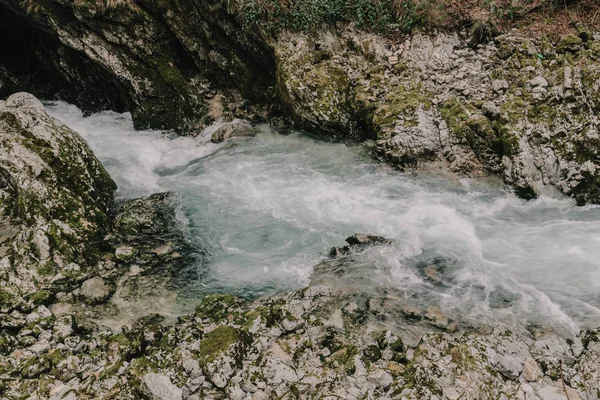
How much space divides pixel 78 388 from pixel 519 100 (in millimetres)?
9133

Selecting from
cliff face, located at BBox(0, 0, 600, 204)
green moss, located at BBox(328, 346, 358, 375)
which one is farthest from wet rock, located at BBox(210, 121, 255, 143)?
green moss, located at BBox(328, 346, 358, 375)

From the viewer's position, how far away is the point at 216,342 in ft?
→ 16.9

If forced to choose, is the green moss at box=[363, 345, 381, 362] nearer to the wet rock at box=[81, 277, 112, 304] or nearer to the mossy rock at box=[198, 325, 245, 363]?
the mossy rock at box=[198, 325, 245, 363]

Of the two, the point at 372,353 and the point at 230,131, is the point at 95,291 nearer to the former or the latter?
the point at 372,353

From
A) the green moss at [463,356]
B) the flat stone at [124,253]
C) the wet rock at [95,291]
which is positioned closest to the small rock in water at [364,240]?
the green moss at [463,356]

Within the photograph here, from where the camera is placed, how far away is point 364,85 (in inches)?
416

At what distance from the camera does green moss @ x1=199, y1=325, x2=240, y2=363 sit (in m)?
5.01

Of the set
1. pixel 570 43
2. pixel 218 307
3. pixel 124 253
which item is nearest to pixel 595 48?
pixel 570 43

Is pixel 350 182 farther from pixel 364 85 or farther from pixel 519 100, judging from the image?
pixel 519 100

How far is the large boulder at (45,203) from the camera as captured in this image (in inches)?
252

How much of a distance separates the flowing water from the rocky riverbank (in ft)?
1.30

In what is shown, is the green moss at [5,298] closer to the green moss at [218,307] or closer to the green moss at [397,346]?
the green moss at [218,307]

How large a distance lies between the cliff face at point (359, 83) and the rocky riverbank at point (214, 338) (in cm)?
351

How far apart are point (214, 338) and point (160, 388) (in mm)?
821
